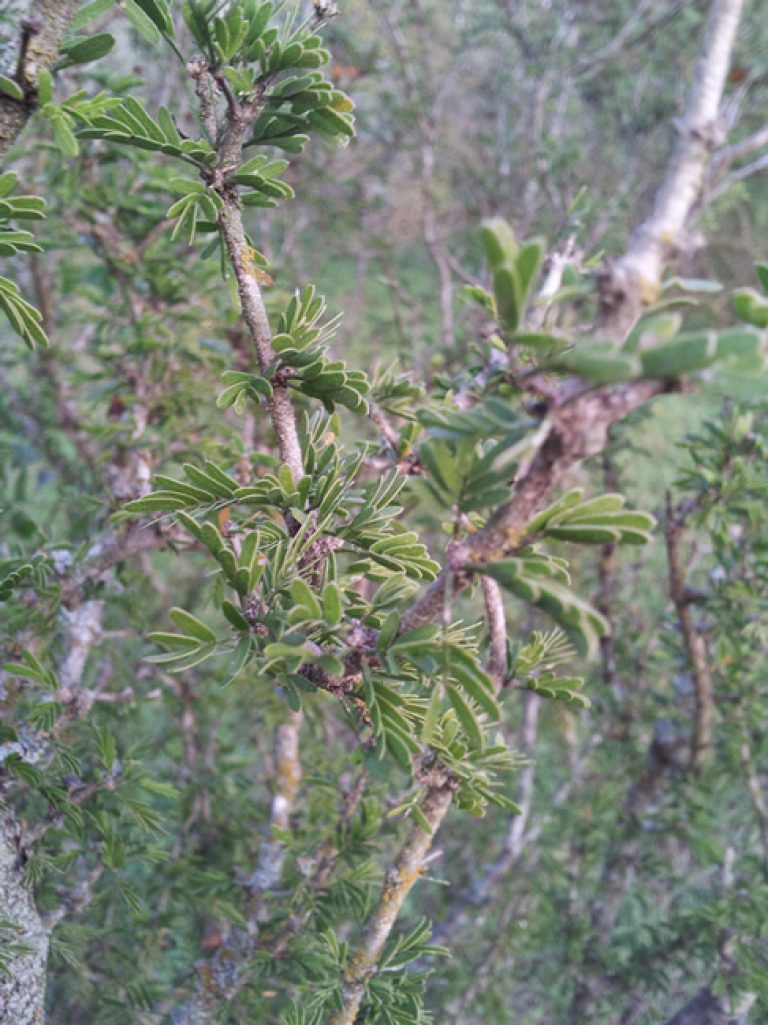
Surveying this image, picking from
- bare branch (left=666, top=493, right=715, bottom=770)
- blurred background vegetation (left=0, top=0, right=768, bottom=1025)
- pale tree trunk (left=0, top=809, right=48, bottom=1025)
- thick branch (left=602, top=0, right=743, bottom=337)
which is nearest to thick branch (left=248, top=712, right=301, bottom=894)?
blurred background vegetation (left=0, top=0, right=768, bottom=1025)

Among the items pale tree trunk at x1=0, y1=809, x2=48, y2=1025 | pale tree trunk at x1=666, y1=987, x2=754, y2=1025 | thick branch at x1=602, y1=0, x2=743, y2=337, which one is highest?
thick branch at x1=602, y1=0, x2=743, y2=337

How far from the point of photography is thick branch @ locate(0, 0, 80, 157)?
0.41 meters

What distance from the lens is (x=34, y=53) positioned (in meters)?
0.41

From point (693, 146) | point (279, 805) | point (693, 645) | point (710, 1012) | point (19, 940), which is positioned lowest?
point (710, 1012)

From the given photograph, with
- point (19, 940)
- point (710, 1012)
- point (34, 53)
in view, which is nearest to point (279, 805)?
point (19, 940)

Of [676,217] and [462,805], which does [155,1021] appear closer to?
[462,805]

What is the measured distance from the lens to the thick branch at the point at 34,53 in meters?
0.41

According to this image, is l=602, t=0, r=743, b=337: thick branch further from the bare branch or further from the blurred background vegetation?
the bare branch

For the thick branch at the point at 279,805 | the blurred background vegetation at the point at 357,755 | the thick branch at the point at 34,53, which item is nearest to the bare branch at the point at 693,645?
the blurred background vegetation at the point at 357,755

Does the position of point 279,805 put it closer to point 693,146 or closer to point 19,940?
point 19,940

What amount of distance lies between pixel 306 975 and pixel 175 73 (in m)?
1.60

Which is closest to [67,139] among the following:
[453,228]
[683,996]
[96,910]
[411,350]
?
[96,910]

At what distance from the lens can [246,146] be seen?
0.47m

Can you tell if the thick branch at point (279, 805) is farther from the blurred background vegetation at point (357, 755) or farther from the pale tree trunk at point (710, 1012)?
the pale tree trunk at point (710, 1012)
